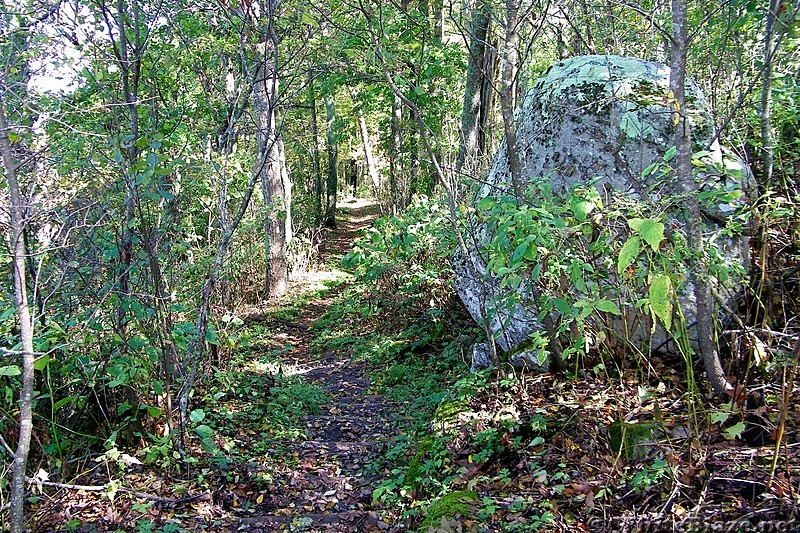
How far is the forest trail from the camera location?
139 inches

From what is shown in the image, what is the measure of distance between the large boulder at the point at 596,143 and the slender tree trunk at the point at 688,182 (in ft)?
3.09

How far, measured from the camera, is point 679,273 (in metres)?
2.66

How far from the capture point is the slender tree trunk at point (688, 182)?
2.76 meters

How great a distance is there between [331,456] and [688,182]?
353cm

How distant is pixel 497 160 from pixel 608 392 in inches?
106

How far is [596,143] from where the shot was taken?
177 inches

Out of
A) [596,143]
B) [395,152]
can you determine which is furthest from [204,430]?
[395,152]

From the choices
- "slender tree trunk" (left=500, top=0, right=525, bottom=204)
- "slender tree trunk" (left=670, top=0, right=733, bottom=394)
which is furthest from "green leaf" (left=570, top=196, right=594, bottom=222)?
"slender tree trunk" (left=500, top=0, right=525, bottom=204)

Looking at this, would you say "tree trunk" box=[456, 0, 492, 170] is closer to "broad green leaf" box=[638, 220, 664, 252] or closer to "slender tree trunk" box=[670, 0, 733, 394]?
"slender tree trunk" box=[670, 0, 733, 394]

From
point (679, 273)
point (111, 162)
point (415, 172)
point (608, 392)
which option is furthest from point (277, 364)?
point (415, 172)

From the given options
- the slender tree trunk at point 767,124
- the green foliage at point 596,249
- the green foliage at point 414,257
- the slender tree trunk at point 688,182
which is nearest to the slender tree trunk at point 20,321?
the green foliage at point 596,249

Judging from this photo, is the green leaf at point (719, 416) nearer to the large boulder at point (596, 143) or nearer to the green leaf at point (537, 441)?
the green leaf at point (537, 441)

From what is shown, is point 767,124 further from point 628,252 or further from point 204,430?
point 204,430

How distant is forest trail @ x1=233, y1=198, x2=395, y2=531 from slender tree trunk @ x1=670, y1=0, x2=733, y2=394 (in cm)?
228
